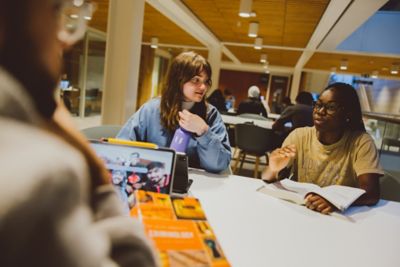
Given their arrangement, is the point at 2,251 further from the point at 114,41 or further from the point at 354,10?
the point at 354,10

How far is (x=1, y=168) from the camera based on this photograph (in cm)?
24

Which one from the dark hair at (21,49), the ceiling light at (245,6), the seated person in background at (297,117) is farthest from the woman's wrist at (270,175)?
the ceiling light at (245,6)

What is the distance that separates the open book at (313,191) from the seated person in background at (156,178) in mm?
544

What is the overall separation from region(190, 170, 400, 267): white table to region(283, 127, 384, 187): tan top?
0.24 metres

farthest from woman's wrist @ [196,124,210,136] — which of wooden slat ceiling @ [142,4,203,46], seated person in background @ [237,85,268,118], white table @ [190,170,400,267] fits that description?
seated person in background @ [237,85,268,118]

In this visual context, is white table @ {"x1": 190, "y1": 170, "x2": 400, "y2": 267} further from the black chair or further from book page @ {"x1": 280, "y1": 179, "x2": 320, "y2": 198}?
the black chair

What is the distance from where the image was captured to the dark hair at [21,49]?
0.87ft

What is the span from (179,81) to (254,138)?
2.51 m

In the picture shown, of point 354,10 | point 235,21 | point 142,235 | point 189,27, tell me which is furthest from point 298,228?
point 189,27

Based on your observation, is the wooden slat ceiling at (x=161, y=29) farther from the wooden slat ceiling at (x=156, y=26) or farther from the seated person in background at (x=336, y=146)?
the seated person in background at (x=336, y=146)

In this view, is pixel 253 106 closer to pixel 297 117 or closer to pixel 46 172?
pixel 297 117

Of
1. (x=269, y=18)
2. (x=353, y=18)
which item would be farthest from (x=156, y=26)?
(x=353, y=18)

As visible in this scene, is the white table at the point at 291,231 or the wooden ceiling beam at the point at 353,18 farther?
the wooden ceiling beam at the point at 353,18

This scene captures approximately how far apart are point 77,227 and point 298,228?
945 mm
